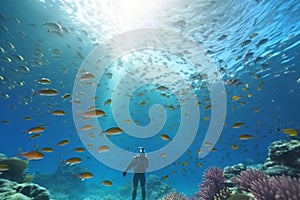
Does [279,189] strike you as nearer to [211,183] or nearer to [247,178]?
[247,178]

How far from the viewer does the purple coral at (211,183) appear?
709 cm

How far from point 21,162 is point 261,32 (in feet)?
61.4

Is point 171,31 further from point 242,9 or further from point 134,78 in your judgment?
point 134,78

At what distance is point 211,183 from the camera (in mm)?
7430

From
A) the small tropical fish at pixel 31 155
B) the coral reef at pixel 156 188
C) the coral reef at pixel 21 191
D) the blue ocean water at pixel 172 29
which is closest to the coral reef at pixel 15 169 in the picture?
the blue ocean water at pixel 172 29

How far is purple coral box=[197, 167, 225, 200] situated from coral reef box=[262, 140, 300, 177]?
1.60 meters

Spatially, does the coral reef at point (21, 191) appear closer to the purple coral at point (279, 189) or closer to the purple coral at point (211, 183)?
the purple coral at point (211, 183)

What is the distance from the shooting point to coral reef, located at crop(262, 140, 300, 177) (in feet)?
21.1

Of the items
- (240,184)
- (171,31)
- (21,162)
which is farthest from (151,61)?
(240,184)

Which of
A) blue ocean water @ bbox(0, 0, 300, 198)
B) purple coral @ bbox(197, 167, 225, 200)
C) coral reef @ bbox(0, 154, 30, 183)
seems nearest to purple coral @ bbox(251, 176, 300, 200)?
purple coral @ bbox(197, 167, 225, 200)

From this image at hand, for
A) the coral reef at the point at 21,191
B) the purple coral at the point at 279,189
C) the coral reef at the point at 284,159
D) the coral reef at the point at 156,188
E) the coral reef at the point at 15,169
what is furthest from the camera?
the coral reef at the point at 156,188

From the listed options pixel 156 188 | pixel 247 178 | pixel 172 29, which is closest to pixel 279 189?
pixel 247 178

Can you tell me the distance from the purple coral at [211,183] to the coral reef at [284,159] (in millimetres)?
1599

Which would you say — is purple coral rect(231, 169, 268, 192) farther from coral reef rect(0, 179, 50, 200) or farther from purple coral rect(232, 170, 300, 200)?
coral reef rect(0, 179, 50, 200)
